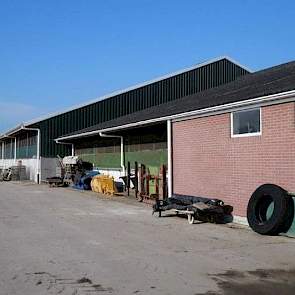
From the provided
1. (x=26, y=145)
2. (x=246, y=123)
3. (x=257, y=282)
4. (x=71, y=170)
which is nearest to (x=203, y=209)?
(x=246, y=123)

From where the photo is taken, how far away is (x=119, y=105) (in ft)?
123

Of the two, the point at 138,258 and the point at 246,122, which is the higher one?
the point at 246,122

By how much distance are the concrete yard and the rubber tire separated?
30 cm

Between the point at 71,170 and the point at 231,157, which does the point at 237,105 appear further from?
the point at 71,170

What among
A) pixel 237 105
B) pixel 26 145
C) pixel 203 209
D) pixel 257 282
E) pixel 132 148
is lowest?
pixel 257 282

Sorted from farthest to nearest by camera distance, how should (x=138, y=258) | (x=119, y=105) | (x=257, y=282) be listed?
(x=119, y=105)
(x=138, y=258)
(x=257, y=282)

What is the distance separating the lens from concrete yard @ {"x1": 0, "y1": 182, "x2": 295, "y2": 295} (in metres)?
7.17

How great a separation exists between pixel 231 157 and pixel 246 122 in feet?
3.88

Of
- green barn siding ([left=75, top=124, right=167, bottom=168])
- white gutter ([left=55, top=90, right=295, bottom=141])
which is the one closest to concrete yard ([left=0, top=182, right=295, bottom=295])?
white gutter ([left=55, top=90, right=295, bottom=141])

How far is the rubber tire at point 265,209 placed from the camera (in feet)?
39.0

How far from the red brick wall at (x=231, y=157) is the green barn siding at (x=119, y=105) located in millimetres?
19528

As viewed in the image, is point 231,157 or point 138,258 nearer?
point 138,258

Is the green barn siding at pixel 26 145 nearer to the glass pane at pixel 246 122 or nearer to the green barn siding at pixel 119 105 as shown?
the green barn siding at pixel 119 105

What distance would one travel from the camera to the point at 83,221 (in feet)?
48.3
